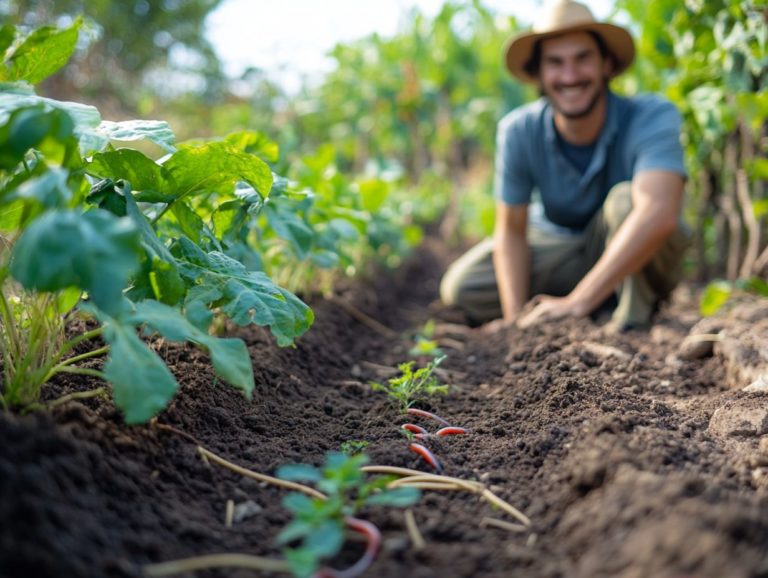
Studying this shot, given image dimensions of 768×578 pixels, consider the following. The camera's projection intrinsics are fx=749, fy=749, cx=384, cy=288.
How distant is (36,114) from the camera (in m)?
1.29

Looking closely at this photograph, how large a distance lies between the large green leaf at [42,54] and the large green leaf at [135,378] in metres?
0.75

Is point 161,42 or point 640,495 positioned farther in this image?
point 161,42

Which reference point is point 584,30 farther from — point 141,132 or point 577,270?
point 141,132

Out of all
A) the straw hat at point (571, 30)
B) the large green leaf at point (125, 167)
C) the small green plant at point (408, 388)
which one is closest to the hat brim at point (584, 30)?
the straw hat at point (571, 30)

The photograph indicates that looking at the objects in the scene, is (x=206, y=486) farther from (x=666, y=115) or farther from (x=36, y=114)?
(x=666, y=115)

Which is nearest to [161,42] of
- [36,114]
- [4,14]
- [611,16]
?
[4,14]

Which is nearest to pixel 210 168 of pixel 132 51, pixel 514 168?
pixel 514 168

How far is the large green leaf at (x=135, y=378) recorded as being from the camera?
1.31 metres

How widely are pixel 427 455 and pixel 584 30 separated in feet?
9.16

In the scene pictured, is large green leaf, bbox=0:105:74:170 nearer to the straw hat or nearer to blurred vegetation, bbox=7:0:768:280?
blurred vegetation, bbox=7:0:768:280

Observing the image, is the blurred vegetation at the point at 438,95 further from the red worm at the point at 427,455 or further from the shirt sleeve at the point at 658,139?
the red worm at the point at 427,455

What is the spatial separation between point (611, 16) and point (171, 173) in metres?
4.38

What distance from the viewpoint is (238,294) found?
1728 millimetres

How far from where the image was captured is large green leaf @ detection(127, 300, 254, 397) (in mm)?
1421
